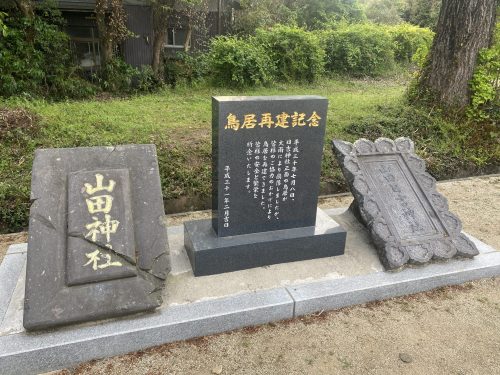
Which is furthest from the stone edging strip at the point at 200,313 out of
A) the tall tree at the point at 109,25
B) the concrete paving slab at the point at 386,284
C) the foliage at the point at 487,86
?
the tall tree at the point at 109,25

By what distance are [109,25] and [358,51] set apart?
756 cm

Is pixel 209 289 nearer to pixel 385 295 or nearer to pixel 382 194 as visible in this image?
pixel 385 295

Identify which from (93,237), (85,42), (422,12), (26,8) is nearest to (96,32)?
(85,42)

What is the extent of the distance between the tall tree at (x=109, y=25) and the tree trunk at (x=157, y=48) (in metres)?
0.77

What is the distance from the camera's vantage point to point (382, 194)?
404 cm

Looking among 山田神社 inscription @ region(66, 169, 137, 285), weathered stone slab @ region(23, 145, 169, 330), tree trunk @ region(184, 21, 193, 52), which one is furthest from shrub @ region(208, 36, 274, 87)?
山田神社 inscription @ region(66, 169, 137, 285)

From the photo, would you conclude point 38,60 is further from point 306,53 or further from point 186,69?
point 306,53

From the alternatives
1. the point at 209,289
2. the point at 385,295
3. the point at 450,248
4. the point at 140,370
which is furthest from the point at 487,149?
the point at 140,370

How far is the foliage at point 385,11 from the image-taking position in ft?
63.2

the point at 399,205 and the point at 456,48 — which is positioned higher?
the point at 456,48

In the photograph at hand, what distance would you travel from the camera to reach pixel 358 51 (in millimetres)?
12359

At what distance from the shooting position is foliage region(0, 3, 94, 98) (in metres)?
8.00

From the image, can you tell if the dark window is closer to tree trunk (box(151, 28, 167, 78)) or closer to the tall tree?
the tall tree

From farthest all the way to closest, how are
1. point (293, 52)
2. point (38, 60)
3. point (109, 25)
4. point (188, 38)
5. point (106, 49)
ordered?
point (188, 38) < point (293, 52) < point (106, 49) < point (109, 25) < point (38, 60)
